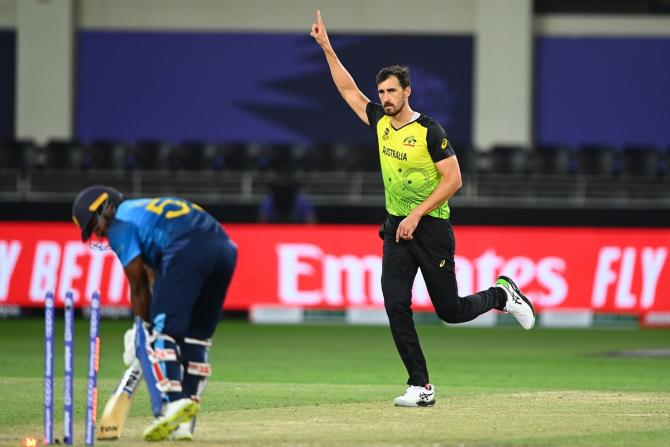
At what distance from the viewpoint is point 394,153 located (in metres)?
9.76

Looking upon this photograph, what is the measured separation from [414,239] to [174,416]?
108 inches

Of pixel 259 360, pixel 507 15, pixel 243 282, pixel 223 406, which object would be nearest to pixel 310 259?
pixel 243 282

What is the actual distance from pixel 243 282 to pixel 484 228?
354cm

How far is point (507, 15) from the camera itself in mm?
28391

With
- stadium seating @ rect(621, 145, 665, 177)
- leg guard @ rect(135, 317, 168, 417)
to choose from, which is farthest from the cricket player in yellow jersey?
stadium seating @ rect(621, 145, 665, 177)

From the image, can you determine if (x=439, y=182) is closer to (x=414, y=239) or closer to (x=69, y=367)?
(x=414, y=239)

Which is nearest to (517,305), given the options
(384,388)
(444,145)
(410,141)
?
(444,145)

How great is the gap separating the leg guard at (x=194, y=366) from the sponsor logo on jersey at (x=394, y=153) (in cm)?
239

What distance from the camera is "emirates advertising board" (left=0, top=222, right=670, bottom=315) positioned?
18969 mm

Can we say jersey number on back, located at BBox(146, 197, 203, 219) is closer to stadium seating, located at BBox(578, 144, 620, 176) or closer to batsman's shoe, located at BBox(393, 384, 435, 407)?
batsman's shoe, located at BBox(393, 384, 435, 407)

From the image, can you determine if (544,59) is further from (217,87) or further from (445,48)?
(217,87)

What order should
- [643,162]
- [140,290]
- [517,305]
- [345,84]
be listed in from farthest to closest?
1. [643,162]
2. [517,305]
3. [345,84]
4. [140,290]

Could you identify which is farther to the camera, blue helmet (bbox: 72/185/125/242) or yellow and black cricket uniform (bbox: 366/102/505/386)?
yellow and black cricket uniform (bbox: 366/102/505/386)

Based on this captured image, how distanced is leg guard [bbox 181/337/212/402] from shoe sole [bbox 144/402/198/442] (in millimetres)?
333
